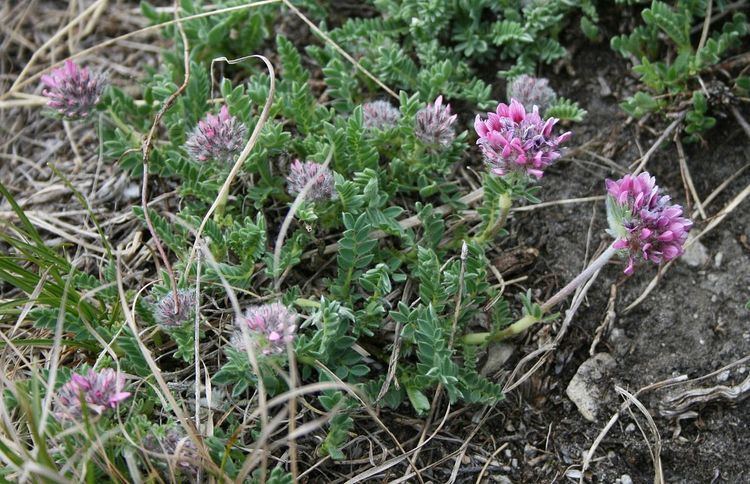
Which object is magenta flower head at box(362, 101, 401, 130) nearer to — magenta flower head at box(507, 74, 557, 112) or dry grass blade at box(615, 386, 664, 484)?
magenta flower head at box(507, 74, 557, 112)

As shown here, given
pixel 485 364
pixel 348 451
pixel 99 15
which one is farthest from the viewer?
pixel 99 15

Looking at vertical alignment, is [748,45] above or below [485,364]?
above

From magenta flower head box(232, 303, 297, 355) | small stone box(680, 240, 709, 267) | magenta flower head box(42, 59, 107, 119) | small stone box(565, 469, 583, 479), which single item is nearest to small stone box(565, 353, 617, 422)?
small stone box(565, 469, 583, 479)

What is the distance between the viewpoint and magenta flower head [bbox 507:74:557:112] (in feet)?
10.5

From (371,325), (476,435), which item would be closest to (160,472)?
(371,325)

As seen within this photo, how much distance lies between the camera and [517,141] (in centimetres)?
253

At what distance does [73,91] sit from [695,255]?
8.40 feet

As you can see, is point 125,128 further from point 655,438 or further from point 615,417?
point 655,438

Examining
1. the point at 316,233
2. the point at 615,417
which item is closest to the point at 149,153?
the point at 316,233

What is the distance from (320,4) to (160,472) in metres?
2.28

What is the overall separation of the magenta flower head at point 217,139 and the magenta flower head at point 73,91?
57 centimetres

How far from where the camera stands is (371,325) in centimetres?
282

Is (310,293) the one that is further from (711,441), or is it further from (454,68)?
(711,441)

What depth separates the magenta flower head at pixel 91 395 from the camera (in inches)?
94.7
